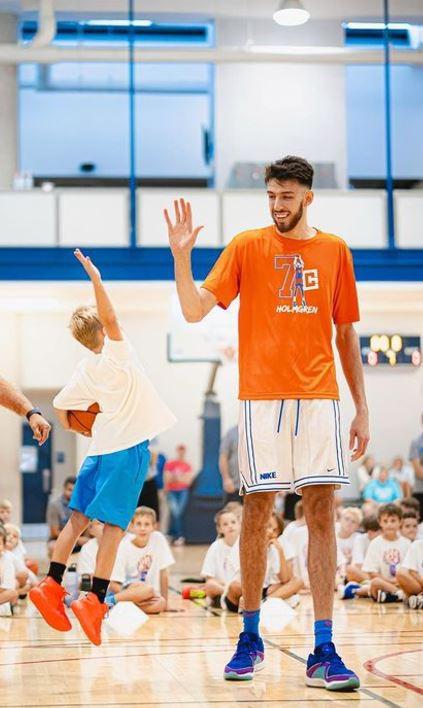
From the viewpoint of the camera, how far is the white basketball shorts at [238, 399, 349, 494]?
4211 millimetres

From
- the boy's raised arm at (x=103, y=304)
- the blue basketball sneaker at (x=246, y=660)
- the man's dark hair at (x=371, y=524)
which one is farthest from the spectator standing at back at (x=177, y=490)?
the blue basketball sneaker at (x=246, y=660)

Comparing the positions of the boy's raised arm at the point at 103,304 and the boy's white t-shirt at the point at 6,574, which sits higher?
the boy's raised arm at the point at 103,304

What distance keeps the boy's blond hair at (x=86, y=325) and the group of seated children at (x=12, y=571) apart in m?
2.96

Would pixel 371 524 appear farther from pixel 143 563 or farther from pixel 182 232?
pixel 182 232

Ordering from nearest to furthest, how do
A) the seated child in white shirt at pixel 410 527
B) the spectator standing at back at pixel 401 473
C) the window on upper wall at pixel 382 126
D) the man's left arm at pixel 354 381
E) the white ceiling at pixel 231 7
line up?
1. the man's left arm at pixel 354 381
2. the seated child in white shirt at pixel 410 527
3. the spectator standing at back at pixel 401 473
4. the white ceiling at pixel 231 7
5. the window on upper wall at pixel 382 126

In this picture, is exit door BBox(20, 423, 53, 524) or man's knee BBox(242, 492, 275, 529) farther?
exit door BBox(20, 423, 53, 524)

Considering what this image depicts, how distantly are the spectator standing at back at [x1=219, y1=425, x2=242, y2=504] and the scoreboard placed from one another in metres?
5.28

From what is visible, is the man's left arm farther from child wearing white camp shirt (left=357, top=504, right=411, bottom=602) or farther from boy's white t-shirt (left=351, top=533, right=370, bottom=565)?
boy's white t-shirt (left=351, top=533, right=370, bottom=565)

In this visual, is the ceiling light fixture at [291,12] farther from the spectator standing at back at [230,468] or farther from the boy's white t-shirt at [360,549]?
the boy's white t-shirt at [360,549]

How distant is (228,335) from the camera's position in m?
15.1

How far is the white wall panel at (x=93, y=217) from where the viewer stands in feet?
46.4

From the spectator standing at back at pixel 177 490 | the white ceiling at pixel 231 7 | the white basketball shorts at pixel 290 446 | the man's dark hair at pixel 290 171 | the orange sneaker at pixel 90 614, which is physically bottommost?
the spectator standing at back at pixel 177 490

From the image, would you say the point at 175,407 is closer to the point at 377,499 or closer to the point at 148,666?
the point at 377,499

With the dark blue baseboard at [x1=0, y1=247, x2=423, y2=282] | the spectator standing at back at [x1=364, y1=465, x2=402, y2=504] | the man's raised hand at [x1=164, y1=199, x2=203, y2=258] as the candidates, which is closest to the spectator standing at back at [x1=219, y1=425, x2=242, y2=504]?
the dark blue baseboard at [x1=0, y1=247, x2=423, y2=282]
